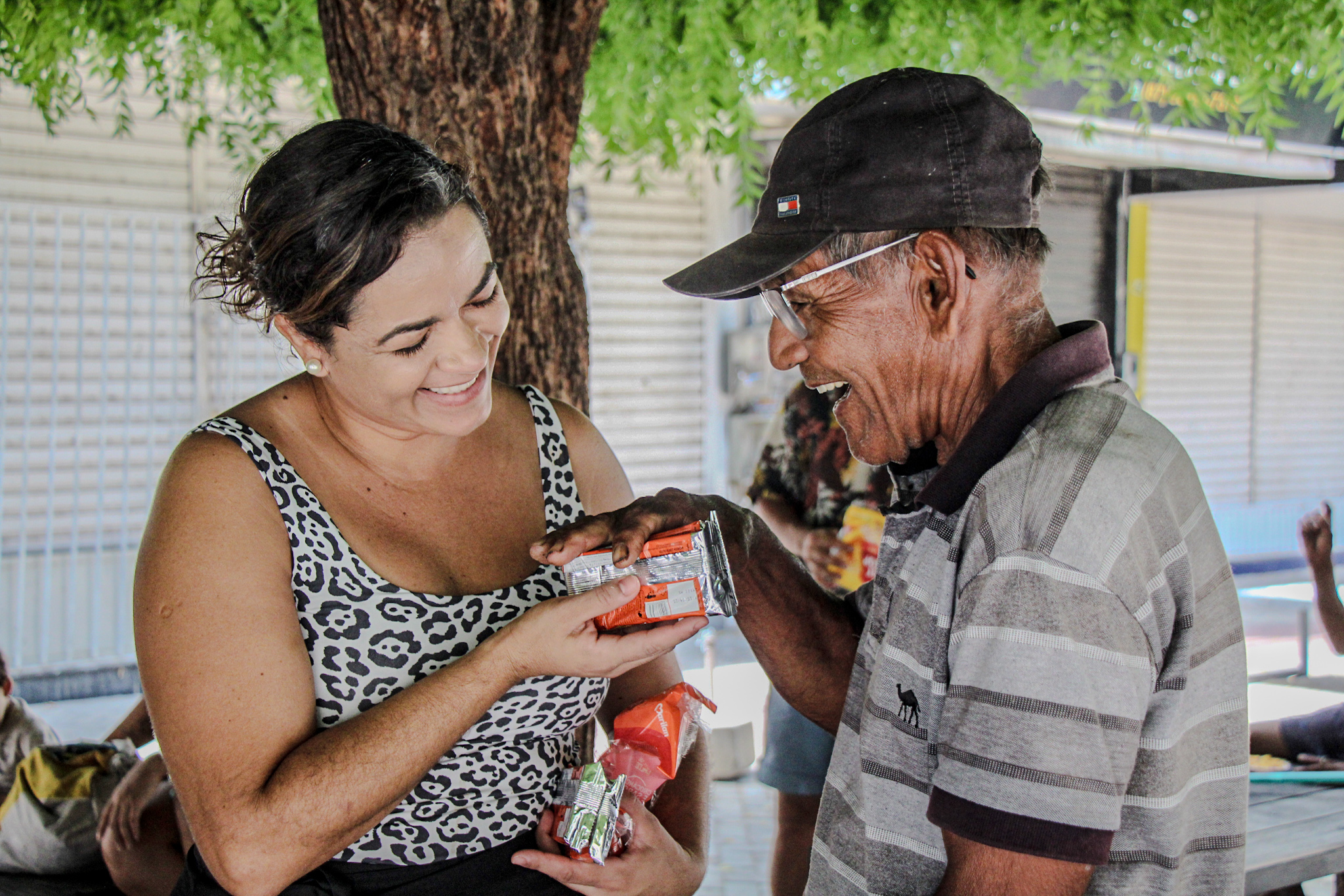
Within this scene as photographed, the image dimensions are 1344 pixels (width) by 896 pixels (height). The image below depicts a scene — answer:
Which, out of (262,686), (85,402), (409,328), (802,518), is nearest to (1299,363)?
(802,518)

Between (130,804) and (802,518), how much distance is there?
2403 millimetres

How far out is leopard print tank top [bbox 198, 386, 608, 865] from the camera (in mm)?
1870

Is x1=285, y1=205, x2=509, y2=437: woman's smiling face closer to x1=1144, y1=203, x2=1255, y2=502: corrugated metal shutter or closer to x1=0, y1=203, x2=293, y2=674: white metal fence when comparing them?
x1=0, y1=203, x2=293, y2=674: white metal fence

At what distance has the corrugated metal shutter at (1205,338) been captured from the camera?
11.1 meters

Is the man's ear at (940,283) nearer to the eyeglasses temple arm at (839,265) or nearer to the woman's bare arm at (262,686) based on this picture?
the eyeglasses temple arm at (839,265)

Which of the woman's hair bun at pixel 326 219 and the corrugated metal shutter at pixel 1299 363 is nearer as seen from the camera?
the woman's hair bun at pixel 326 219

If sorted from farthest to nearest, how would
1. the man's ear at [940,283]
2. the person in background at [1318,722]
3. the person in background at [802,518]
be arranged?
the person in background at [1318,722]
the person in background at [802,518]
the man's ear at [940,283]

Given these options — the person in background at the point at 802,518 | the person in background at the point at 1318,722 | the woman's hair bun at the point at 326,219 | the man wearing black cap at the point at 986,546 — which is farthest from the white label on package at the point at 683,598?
the person in background at the point at 1318,722

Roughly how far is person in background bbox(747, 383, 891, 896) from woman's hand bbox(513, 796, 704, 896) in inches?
52.1

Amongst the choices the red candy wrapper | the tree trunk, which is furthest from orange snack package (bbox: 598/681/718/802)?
the tree trunk

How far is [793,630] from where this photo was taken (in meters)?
2.17

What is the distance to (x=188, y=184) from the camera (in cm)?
727

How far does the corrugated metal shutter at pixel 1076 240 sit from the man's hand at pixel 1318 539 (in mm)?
5462

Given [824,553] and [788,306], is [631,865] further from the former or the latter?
[824,553]
